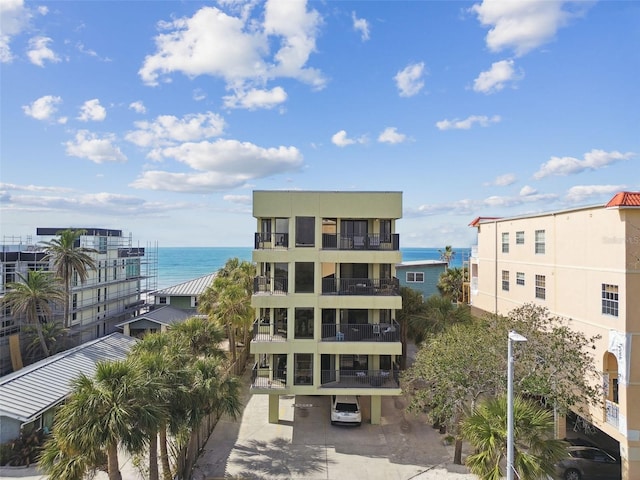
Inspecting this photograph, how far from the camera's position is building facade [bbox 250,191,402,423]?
1980cm

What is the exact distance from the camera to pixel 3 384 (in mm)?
18609

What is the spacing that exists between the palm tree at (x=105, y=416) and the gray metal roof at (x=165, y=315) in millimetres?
24744

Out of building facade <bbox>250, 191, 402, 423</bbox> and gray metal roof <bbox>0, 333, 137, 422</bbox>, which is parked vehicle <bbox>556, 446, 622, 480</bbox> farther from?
gray metal roof <bbox>0, 333, 137, 422</bbox>

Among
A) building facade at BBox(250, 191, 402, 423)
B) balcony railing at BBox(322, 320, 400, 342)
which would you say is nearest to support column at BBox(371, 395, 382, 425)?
building facade at BBox(250, 191, 402, 423)

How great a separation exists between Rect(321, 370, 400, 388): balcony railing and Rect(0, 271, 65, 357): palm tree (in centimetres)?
2321

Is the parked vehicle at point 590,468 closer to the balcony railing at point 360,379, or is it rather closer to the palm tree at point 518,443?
the palm tree at point 518,443

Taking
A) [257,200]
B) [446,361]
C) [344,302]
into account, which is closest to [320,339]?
[344,302]

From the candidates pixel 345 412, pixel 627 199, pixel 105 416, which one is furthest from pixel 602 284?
pixel 105 416

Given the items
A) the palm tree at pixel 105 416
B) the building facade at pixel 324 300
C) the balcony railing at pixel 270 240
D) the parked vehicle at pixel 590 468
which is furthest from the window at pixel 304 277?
the parked vehicle at pixel 590 468

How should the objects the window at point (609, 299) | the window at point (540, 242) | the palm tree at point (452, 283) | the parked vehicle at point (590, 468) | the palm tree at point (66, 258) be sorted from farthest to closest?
the palm tree at point (452, 283), the palm tree at point (66, 258), the window at point (540, 242), the parked vehicle at point (590, 468), the window at point (609, 299)

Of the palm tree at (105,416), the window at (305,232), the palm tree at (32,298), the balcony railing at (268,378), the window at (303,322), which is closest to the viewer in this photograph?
the palm tree at (105,416)

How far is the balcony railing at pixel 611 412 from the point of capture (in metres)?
16.2

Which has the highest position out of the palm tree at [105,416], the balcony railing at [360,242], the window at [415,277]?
the balcony railing at [360,242]

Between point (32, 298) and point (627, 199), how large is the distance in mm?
37532
